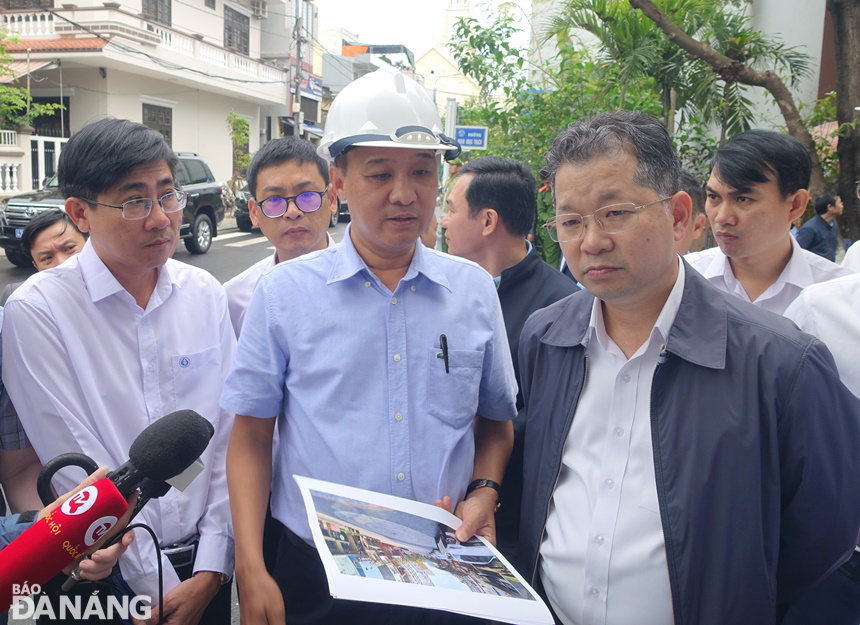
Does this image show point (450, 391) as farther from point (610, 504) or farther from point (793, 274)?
point (793, 274)

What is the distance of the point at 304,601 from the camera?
1905 mm

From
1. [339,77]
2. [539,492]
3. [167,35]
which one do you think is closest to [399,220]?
[539,492]

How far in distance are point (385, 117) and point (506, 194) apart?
1377mm

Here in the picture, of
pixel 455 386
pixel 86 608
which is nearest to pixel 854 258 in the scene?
pixel 455 386

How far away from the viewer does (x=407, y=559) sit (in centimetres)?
152

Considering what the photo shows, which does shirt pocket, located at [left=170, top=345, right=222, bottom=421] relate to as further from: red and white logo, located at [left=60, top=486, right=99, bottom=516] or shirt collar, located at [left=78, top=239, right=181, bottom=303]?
red and white logo, located at [left=60, top=486, right=99, bottom=516]

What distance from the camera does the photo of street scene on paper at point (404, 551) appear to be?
1.44 meters

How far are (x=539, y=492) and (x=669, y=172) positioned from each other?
93cm

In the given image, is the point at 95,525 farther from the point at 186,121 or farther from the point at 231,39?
the point at 231,39

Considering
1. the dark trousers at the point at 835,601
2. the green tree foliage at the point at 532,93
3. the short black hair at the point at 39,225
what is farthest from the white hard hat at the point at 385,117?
the green tree foliage at the point at 532,93

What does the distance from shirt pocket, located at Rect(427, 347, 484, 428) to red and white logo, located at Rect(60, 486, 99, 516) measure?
88 cm

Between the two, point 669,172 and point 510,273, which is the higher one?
point 669,172

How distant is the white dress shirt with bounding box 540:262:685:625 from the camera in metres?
1.66

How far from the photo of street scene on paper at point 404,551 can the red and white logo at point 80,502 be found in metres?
0.47
